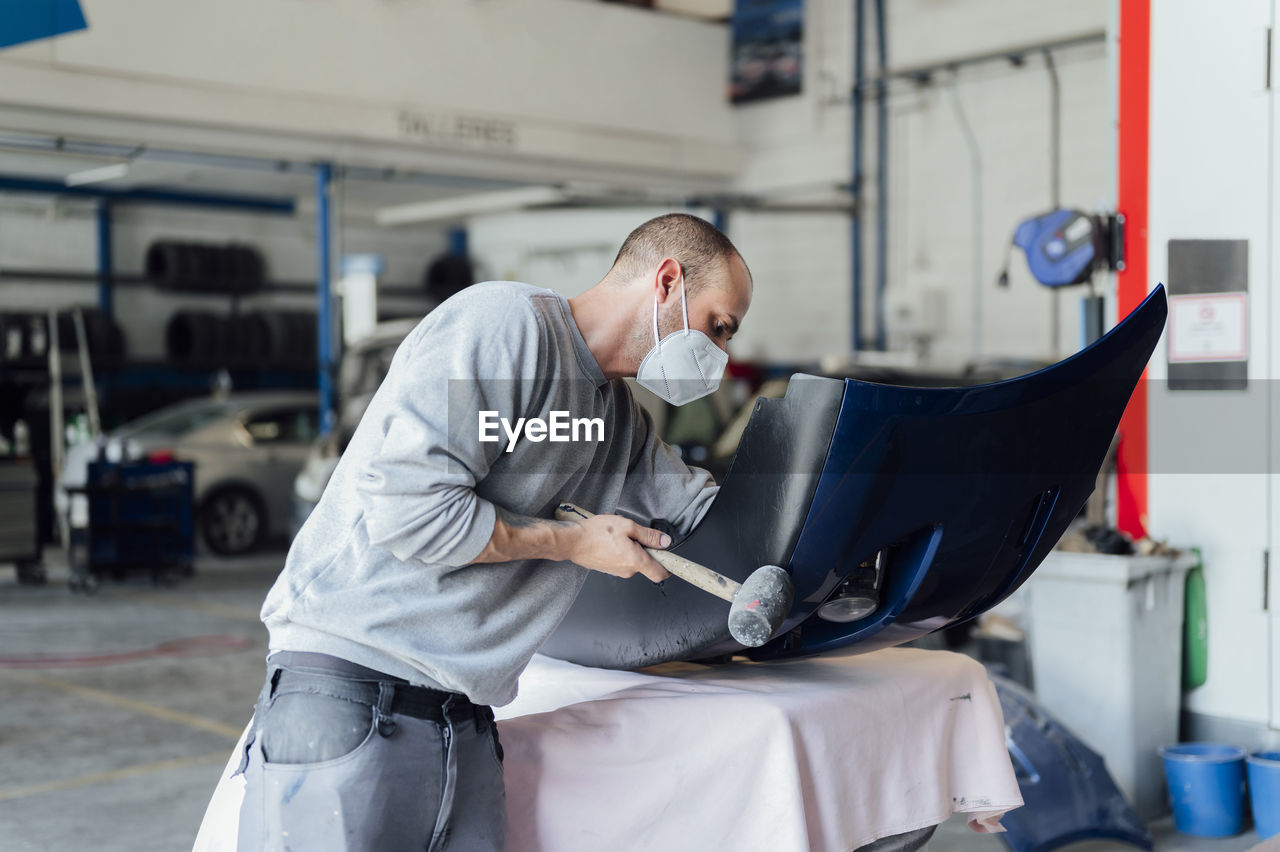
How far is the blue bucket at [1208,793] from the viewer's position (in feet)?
10.7

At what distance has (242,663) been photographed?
217 inches

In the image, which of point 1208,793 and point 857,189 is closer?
→ point 1208,793

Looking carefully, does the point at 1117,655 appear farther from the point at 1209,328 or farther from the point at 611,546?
Result: the point at 611,546

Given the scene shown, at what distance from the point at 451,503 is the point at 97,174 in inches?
414

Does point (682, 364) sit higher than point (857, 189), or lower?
lower

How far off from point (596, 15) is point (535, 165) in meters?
1.20

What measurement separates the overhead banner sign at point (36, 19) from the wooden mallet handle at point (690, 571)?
22.2 feet

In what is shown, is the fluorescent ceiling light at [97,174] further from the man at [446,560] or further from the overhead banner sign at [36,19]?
the man at [446,560]

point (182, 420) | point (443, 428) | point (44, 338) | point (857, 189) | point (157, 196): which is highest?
point (157, 196)

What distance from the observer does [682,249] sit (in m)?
1.57

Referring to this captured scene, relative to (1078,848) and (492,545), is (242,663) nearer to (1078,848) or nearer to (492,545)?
(1078,848)

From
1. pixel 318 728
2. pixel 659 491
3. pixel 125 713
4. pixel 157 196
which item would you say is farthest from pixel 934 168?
pixel 318 728

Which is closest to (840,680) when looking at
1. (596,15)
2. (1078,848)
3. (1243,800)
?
(1078,848)

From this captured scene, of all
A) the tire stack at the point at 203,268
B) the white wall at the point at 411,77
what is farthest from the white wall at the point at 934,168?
the tire stack at the point at 203,268
